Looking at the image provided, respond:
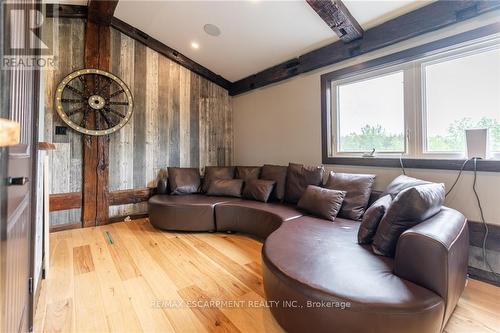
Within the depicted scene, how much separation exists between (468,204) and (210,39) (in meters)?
3.80

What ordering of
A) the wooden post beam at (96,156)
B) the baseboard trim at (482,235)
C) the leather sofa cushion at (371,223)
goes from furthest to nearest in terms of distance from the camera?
1. the wooden post beam at (96,156)
2. the baseboard trim at (482,235)
3. the leather sofa cushion at (371,223)

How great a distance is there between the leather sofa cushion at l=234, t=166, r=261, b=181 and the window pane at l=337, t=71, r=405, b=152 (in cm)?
135

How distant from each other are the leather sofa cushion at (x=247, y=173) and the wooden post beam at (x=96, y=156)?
6.66 ft

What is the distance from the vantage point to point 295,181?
3.21 metres

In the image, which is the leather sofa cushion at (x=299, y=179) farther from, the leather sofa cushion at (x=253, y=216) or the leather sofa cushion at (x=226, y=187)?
the leather sofa cushion at (x=226, y=187)

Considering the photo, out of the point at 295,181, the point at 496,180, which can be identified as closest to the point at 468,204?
the point at 496,180

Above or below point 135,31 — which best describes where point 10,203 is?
below

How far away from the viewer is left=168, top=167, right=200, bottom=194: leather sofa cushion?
3.85 meters

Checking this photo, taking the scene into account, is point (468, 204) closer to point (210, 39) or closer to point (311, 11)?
point (311, 11)

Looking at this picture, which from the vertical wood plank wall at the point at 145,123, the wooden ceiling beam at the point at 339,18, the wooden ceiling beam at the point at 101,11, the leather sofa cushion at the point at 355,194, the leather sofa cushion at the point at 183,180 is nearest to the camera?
the wooden ceiling beam at the point at 339,18

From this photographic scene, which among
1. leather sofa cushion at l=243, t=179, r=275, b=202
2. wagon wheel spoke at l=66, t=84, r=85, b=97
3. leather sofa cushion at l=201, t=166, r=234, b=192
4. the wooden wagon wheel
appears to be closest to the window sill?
leather sofa cushion at l=243, t=179, r=275, b=202

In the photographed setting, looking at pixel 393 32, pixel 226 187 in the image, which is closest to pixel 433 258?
pixel 393 32

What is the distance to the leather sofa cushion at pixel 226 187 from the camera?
3689mm

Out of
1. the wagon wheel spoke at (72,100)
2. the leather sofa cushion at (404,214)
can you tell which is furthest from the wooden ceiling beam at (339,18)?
the wagon wheel spoke at (72,100)
